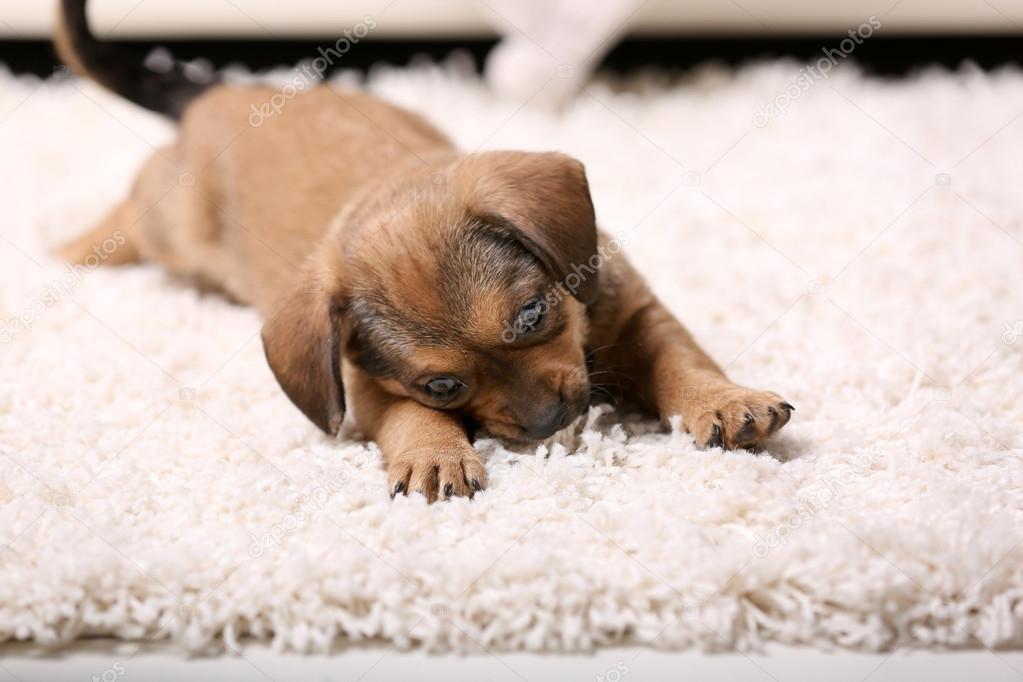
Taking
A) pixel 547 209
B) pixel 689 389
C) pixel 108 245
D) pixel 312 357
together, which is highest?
pixel 547 209

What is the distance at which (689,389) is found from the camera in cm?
274

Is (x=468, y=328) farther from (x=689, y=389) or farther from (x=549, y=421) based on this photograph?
(x=689, y=389)

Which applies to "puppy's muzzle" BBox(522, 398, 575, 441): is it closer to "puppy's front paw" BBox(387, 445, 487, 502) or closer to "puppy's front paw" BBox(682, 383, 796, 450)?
"puppy's front paw" BBox(387, 445, 487, 502)

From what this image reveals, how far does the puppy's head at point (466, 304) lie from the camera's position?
2584mm

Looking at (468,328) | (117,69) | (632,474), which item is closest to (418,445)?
(468,328)

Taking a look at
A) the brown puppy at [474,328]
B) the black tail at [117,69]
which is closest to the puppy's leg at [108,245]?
the black tail at [117,69]

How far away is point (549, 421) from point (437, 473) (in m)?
0.30

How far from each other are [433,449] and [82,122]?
463cm

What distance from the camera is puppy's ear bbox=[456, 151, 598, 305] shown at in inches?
105

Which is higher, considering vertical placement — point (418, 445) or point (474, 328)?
point (474, 328)

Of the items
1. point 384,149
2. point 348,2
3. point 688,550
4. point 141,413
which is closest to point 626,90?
point 348,2

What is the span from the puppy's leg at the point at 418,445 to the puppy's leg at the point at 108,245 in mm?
2147

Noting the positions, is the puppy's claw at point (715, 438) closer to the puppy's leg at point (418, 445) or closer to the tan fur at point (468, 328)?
the tan fur at point (468, 328)

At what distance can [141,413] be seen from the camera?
309cm
